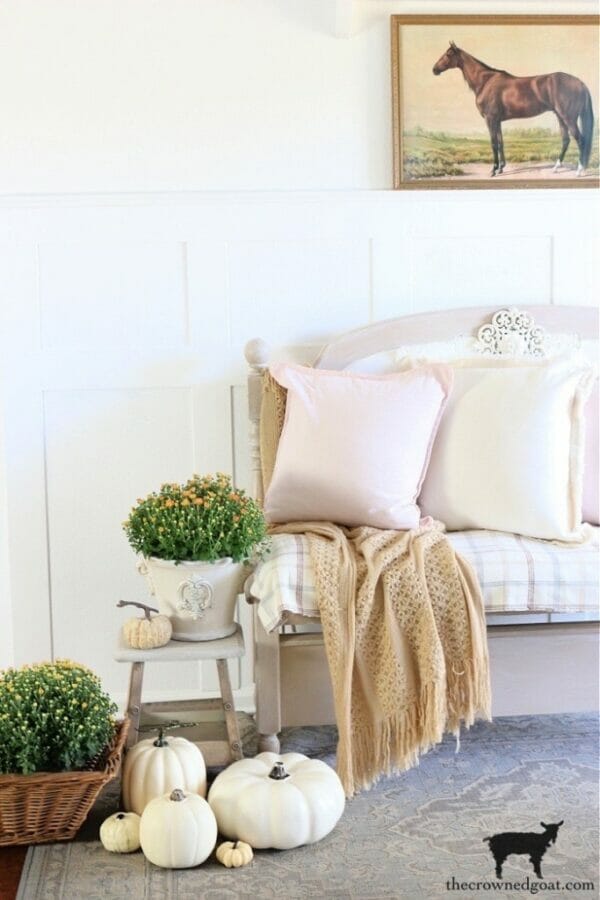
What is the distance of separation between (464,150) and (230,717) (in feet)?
5.69

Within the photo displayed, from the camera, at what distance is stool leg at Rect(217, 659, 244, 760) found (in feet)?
8.14

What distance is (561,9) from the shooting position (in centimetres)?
318

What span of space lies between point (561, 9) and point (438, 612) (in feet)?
6.06

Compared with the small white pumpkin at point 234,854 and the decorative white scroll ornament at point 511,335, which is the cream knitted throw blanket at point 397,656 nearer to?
the small white pumpkin at point 234,854

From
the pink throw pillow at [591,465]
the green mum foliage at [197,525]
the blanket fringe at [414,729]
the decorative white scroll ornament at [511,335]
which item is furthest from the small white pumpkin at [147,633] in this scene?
the decorative white scroll ornament at [511,335]

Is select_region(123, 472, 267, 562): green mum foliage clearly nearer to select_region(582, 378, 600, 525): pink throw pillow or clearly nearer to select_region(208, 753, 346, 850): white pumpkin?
select_region(208, 753, 346, 850): white pumpkin

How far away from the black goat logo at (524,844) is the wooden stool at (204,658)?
0.61m

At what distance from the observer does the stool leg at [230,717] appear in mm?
2482

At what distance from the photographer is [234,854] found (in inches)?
84.3

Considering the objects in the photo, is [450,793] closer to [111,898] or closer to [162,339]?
[111,898]

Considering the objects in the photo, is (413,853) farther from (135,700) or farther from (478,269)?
(478,269)

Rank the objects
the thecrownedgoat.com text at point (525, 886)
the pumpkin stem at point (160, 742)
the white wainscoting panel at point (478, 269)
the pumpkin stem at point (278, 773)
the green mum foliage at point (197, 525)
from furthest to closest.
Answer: the white wainscoting panel at point (478, 269), the green mum foliage at point (197, 525), the pumpkin stem at point (160, 742), the pumpkin stem at point (278, 773), the thecrownedgoat.com text at point (525, 886)

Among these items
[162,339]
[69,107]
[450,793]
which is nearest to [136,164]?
[69,107]

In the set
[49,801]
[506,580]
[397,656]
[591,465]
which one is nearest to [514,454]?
[591,465]
